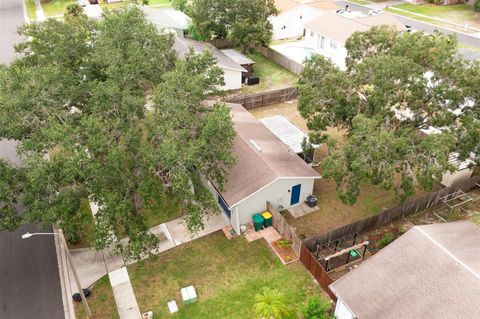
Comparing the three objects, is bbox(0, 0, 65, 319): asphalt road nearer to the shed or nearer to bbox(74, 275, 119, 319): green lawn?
bbox(74, 275, 119, 319): green lawn

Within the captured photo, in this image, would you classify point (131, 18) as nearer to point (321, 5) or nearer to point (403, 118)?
point (403, 118)

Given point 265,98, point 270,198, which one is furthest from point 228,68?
point 270,198

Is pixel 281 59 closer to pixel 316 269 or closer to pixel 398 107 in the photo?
pixel 398 107

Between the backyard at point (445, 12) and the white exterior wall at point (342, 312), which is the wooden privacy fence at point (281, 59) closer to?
the backyard at point (445, 12)

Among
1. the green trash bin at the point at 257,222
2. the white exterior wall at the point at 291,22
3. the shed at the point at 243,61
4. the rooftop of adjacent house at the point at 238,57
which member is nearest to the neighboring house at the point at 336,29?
the white exterior wall at the point at 291,22

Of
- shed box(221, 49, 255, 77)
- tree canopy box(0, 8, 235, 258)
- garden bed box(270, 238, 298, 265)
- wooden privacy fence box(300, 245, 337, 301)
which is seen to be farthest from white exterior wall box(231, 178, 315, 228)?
shed box(221, 49, 255, 77)

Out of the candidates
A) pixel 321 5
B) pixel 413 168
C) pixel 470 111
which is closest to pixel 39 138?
pixel 413 168
